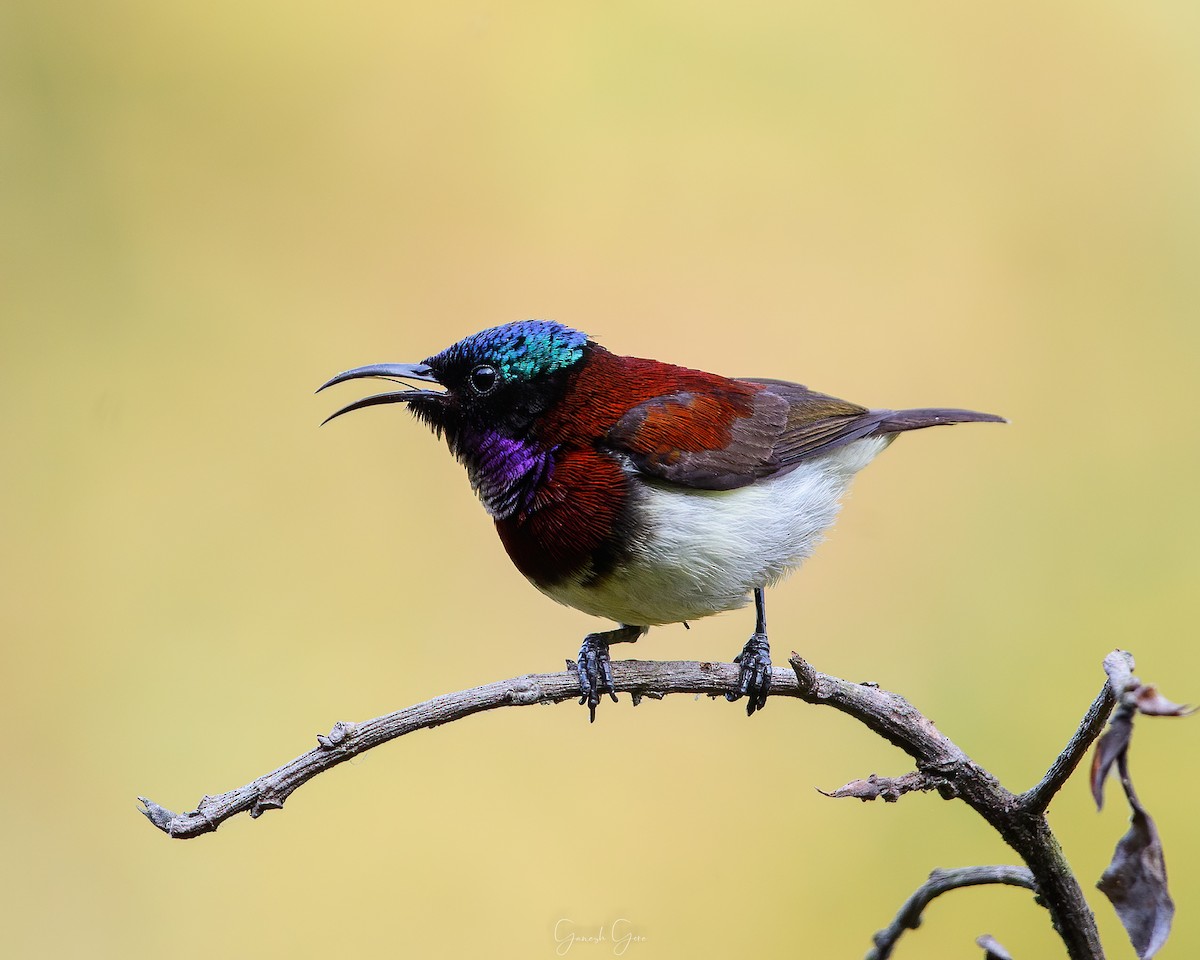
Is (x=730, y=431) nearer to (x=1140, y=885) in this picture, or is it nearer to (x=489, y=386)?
(x=489, y=386)

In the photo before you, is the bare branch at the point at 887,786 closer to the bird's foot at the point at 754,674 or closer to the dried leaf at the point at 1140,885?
→ the dried leaf at the point at 1140,885

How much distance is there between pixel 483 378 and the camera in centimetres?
331

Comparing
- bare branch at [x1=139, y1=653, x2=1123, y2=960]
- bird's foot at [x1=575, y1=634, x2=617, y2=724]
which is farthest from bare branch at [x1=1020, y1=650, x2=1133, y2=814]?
bird's foot at [x1=575, y1=634, x2=617, y2=724]

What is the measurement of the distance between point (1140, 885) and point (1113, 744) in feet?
0.93

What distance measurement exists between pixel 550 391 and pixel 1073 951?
198 cm

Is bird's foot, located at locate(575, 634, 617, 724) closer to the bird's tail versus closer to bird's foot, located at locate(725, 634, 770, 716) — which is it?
bird's foot, located at locate(725, 634, 770, 716)

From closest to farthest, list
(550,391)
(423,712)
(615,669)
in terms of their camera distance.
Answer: (423,712)
(615,669)
(550,391)

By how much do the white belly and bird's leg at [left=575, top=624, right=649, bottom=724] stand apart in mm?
126

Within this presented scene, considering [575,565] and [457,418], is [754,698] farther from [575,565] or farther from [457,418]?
[457,418]

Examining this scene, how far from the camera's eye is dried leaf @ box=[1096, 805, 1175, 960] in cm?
166

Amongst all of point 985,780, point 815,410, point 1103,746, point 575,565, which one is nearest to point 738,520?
point 575,565

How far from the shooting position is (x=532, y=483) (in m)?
3.23

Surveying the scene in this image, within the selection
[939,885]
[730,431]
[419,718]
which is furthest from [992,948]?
[730,431]

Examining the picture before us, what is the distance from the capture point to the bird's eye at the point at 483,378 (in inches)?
130
